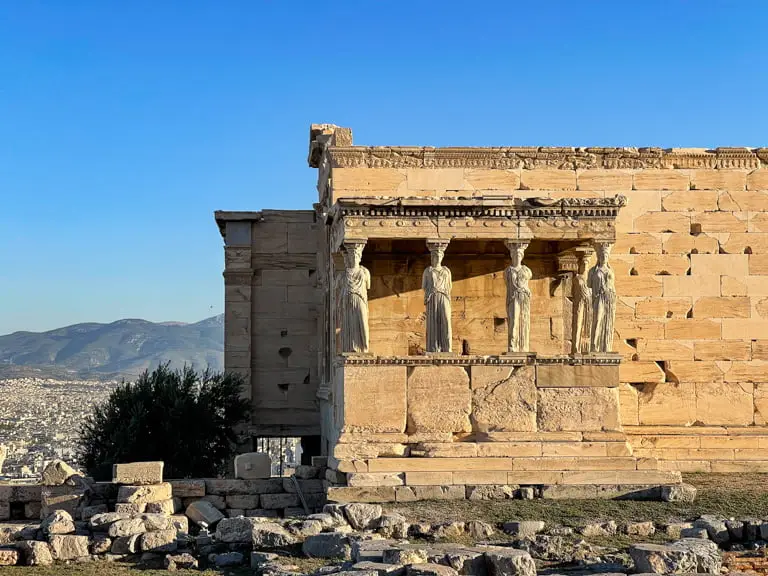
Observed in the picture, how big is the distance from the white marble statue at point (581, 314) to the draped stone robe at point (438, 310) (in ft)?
7.02

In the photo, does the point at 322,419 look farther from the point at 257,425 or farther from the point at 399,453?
the point at 399,453

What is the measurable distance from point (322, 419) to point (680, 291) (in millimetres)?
7399

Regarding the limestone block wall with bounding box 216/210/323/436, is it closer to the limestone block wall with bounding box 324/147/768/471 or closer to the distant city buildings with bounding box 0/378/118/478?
the limestone block wall with bounding box 324/147/768/471

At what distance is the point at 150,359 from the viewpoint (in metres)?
200

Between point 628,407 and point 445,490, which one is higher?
point 628,407

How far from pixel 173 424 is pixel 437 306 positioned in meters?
7.57

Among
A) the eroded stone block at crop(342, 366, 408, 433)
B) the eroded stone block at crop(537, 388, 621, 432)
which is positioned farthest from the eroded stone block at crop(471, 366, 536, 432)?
the eroded stone block at crop(342, 366, 408, 433)

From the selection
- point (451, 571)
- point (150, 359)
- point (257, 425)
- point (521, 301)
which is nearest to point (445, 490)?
point (521, 301)

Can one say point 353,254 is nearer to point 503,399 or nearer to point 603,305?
point 503,399

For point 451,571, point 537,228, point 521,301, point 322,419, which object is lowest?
point 451,571

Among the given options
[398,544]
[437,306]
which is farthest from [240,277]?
[398,544]

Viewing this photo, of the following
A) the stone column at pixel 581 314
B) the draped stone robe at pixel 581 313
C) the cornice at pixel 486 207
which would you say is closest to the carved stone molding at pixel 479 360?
the stone column at pixel 581 314

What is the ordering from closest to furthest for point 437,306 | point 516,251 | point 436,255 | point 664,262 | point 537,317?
point 437,306, point 436,255, point 516,251, point 537,317, point 664,262

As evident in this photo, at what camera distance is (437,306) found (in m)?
16.6
